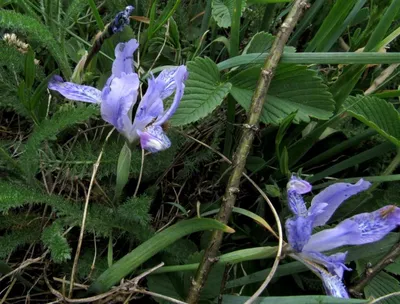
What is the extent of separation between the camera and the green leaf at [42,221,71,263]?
830 millimetres

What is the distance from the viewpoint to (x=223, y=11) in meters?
1.09

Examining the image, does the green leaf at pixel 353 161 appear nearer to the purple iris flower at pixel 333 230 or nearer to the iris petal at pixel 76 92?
the purple iris flower at pixel 333 230

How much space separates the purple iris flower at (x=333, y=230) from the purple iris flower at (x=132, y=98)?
21 cm

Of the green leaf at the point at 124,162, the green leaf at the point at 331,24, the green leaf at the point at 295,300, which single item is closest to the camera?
the green leaf at the point at 295,300

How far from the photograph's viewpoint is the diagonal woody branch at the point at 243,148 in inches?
33.4

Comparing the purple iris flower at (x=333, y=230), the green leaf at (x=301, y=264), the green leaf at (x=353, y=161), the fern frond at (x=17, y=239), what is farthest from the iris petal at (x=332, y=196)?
the fern frond at (x=17, y=239)

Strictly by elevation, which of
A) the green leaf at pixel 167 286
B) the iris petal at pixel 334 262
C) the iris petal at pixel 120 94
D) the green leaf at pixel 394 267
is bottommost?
the green leaf at pixel 167 286

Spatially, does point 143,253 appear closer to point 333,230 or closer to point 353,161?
point 333,230

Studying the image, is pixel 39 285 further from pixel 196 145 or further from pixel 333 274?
pixel 333 274

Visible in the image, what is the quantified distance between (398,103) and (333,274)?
52cm

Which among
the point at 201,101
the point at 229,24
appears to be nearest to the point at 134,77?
the point at 201,101

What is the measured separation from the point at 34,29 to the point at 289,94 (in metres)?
0.47

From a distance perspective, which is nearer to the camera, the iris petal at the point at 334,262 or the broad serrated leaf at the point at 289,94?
the iris petal at the point at 334,262

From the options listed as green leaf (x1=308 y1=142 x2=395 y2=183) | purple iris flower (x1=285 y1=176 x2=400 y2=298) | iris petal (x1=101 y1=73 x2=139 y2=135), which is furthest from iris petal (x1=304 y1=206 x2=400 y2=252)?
iris petal (x1=101 y1=73 x2=139 y2=135)
